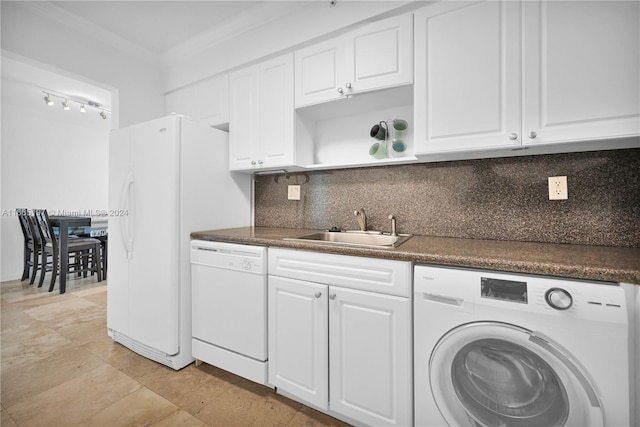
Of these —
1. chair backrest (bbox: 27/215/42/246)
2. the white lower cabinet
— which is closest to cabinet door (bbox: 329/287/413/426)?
the white lower cabinet

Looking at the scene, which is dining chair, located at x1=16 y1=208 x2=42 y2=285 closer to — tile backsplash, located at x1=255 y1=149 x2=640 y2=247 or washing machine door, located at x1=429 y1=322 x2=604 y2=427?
tile backsplash, located at x1=255 y1=149 x2=640 y2=247

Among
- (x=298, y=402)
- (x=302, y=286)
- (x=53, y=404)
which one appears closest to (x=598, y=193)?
(x=302, y=286)

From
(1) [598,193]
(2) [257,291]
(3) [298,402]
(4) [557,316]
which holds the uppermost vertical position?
(1) [598,193]

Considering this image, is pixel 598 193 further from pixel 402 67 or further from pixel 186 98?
pixel 186 98

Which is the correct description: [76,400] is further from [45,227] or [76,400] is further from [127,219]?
[45,227]

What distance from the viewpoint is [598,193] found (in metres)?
1.47

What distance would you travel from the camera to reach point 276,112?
2055 millimetres

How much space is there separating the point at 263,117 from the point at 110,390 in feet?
6.61

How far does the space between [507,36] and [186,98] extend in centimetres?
261

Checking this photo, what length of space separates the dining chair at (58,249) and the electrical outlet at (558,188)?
5.02 metres

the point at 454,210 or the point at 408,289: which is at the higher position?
the point at 454,210

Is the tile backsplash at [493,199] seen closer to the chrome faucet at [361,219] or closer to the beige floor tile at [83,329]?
the chrome faucet at [361,219]

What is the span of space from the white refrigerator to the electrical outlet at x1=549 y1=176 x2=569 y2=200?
7.08 feet

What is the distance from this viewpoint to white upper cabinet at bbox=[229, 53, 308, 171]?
2.02m
